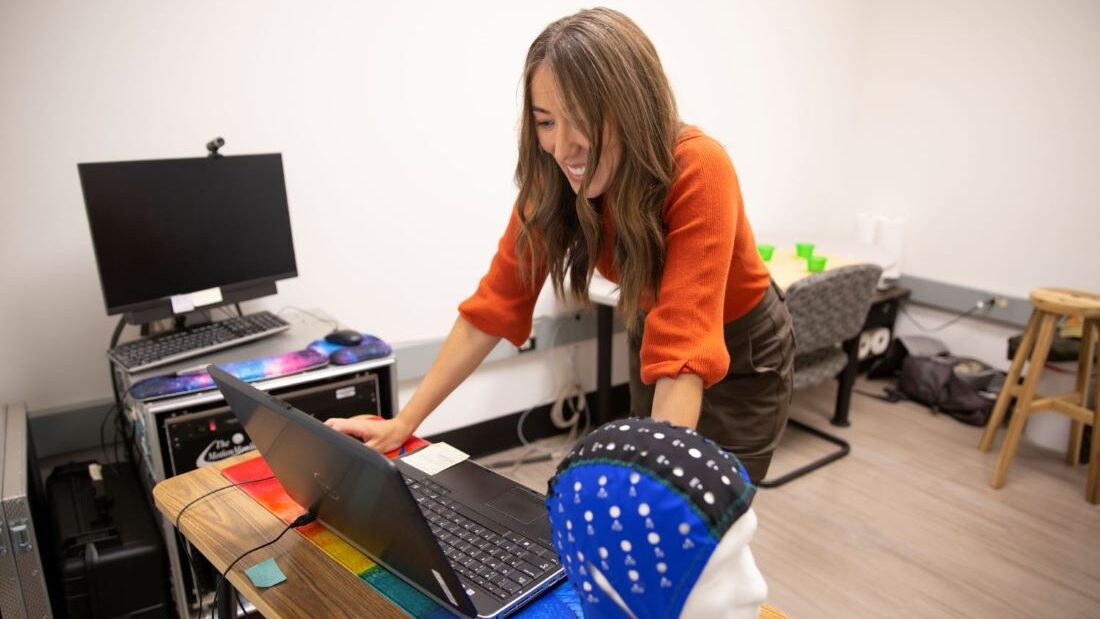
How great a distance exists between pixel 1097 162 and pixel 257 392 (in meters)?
3.34

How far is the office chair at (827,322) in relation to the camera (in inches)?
96.0

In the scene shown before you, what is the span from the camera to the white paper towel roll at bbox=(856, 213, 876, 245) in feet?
11.8

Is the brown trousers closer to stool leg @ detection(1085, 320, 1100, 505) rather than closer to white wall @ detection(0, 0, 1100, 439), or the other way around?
white wall @ detection(0, 0, 1100, 439)

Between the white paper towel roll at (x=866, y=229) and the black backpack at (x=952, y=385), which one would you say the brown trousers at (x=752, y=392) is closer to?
the black backpack at (x=952, y=385)

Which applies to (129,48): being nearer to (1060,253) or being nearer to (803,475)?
(803,475)

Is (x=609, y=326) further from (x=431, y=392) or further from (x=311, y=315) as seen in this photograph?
(x=431, y=392)

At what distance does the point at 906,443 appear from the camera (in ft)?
9.77

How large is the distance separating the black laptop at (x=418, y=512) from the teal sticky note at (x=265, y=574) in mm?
88

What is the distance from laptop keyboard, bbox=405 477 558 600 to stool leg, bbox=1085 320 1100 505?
7.75 ft

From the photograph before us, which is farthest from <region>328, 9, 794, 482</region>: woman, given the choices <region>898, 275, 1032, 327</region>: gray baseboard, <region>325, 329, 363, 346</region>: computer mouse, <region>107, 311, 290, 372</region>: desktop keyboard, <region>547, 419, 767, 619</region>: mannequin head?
<region>898, 275, 1032, 327</region>: gray baseboard

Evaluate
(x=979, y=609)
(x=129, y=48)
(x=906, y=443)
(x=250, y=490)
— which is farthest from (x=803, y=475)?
(x=129, y=48)

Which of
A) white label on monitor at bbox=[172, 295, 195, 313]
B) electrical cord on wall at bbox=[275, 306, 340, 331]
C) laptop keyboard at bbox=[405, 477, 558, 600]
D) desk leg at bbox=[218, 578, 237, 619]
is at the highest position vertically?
white label on monitor at bbox=[172, 295, 195, 313]

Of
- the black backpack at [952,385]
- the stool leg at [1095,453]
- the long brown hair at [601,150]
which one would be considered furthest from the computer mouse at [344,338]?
the black backpack at [952,385]

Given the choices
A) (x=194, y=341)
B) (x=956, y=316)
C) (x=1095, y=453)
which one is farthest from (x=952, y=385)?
(x=194, y=341)
